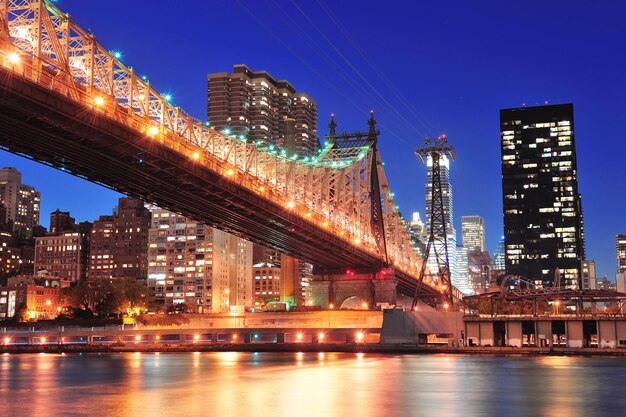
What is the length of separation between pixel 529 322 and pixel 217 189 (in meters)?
45.6

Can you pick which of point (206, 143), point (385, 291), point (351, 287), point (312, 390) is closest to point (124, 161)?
point (206, 143)

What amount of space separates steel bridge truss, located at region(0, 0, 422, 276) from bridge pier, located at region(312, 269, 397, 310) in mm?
3950

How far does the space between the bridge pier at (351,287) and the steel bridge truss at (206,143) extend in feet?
13.0

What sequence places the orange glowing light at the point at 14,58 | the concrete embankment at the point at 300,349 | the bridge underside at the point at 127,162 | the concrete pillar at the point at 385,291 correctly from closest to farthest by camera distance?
the orange glowing light at the point at 14,58
the bridge underside at the point at 127,162
the concrete embankment at the point at 300,349
the concrete pillar at the point at 385,291

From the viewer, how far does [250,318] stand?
409 ft

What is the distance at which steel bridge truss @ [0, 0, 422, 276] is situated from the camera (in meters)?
53.0

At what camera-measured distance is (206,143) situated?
78.2m

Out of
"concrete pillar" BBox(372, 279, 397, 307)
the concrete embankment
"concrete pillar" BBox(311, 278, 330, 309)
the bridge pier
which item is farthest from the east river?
"concrete pillar" BBox(311, 278, 330, 309)

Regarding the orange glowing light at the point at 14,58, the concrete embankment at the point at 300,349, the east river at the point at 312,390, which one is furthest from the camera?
the concrete embankment at the point at 300,349

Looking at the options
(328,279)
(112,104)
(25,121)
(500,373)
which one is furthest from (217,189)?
(328,279)

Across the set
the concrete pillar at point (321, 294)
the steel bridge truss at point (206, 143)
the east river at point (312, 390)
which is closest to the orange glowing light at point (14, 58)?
the steel bridge truss at point (206, 143)

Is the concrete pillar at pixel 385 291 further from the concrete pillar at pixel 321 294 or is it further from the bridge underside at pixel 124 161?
the bridge underside at pixel 124 161

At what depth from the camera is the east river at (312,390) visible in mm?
33062

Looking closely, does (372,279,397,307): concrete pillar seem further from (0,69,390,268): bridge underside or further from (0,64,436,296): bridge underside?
(0,69,390,268): bridge underside
